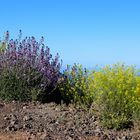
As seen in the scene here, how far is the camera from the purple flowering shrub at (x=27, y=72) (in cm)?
937

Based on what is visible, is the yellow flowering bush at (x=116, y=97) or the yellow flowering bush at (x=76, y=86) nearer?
the yellow flowering bush at (x=116, y=97)

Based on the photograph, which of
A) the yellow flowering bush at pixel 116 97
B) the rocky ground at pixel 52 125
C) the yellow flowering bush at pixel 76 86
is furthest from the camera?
the yellow flowering bush at pixel 76 86

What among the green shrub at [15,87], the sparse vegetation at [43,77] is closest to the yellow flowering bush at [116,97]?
the sparse vegetation at [43,77]

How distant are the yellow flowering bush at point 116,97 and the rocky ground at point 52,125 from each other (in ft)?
0.58

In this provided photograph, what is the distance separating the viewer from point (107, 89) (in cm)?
788

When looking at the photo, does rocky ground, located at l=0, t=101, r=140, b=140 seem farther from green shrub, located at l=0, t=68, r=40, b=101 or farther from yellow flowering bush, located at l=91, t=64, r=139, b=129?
green shrub, located at l=0, t=68, r=40, b=101

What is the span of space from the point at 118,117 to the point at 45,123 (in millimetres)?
1122

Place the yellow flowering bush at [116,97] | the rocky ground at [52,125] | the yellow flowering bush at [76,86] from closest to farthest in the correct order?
the rocky ground at [52,125] < the yellow flowering bush at [116,97] < the yellow flowering bush at [76,86]

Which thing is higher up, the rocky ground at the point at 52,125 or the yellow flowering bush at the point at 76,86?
the yellow flowering bush at the point at 76,86

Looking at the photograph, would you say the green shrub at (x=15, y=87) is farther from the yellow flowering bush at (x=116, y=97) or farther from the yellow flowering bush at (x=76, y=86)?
the yellow flowering bush at (x=116, y=97)

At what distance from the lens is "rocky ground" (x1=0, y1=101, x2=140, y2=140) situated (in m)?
6.83

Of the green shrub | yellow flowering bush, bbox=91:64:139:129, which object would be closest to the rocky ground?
yellow flowering bush, bbox=91:64:139:129

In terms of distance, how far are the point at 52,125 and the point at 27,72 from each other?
2.37 m

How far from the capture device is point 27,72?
9.55 metres
